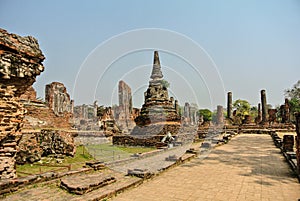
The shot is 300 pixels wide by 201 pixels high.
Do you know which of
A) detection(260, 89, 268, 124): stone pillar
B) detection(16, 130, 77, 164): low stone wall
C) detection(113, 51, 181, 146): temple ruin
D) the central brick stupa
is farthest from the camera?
detection(260, 89, 268, 124): stone pillar

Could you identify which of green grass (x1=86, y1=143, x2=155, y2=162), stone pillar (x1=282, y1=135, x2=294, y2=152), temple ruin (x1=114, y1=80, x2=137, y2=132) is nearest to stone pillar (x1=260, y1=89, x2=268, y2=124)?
temple ruin (x1=114, y1=80, x2=137, y2=132)

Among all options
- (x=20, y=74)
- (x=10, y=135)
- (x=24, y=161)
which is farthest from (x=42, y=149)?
(x=20, y=74)

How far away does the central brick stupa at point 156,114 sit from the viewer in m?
16.7

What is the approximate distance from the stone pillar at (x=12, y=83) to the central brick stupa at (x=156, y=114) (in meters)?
10.8

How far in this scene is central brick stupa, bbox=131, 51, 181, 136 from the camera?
16672mm

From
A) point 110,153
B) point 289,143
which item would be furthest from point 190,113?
point 110,153

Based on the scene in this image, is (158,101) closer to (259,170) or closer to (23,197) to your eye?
(259,170)

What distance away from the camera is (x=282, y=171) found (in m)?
7.66

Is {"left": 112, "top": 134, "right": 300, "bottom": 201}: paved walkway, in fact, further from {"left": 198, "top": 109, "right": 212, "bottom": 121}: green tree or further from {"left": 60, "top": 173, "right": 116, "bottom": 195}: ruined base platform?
{"left": 198, "top": 109, "right": 212, "bottom": 121}: green tree

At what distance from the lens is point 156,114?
17.5m

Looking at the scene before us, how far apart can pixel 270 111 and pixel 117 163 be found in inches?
1477

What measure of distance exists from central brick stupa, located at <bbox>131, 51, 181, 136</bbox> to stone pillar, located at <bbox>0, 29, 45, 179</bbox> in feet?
35.3

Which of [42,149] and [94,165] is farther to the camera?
[42,149]

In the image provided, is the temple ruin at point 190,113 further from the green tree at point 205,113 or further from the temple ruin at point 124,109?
the temple ruin at point 124,109
